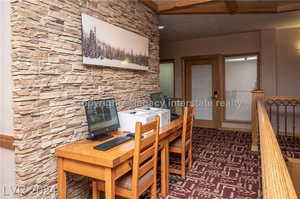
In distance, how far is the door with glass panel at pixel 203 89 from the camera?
5.44m

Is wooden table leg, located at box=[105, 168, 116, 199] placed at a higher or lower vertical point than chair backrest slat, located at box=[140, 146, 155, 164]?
lower

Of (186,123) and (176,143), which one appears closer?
(186,123)

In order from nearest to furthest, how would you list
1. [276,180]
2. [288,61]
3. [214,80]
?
[276,180]
[288,61]
[214,80]

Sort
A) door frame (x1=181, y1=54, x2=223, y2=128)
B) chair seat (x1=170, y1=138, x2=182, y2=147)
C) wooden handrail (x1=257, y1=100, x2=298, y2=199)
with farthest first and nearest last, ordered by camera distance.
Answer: door frame (x1=181, y1=54, x2=223, y2=128), chair seat (x1=170, y1=138, x2=182, y2=147), wooden handrail (x1=257, y1=100, x2=298, y2=199)

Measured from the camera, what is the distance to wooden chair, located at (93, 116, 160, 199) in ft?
4.97

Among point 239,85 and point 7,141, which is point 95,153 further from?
point 239,85

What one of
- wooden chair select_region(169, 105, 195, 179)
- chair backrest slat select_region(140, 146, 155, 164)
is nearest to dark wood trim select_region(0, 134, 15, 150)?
chair backrest slat select_region(140, 146, 155, 164)

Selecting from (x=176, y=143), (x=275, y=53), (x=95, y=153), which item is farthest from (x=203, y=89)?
(x=95, y=153)

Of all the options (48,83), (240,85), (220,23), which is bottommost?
(48,83)

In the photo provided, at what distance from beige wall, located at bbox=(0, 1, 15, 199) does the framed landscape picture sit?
66 cm

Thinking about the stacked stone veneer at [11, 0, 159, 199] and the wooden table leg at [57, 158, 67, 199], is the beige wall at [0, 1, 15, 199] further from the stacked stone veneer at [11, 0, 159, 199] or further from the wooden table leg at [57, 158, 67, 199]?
the wooden table leg at [57, 158, 67, 199]

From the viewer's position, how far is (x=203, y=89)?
18.5 feet

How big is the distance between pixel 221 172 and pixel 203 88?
10.6 ft

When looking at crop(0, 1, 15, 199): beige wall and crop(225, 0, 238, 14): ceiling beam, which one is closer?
crop(0, 1, 15, 199): beige wall
